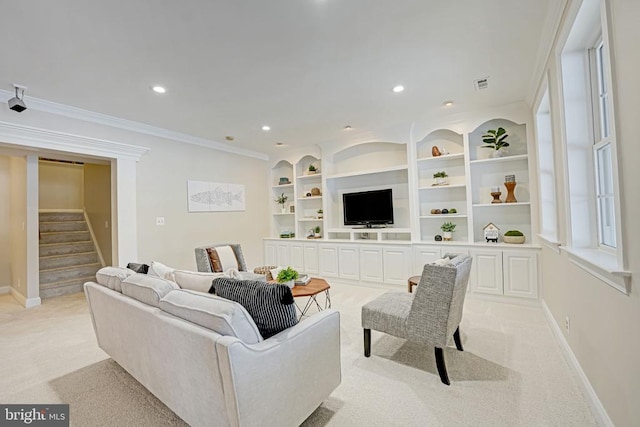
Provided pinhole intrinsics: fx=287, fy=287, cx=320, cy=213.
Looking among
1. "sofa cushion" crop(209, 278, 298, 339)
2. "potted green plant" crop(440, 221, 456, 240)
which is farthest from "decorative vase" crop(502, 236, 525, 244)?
"sofa cushion" crop(209, 278, 298, 339)

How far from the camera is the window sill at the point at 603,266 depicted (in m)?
1.26

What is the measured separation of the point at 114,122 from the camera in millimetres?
3846

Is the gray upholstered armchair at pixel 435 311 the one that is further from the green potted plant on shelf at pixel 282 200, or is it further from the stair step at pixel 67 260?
the stair step at pixel 67 260

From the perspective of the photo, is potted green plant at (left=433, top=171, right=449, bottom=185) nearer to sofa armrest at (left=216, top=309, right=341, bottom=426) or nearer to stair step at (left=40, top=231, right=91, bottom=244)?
sofa armrest at (left=216, top=309, right=341, bottom=426)

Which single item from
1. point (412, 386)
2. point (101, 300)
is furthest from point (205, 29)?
point (412, 386)

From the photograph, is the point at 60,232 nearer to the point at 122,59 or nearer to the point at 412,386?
the point at 122,59

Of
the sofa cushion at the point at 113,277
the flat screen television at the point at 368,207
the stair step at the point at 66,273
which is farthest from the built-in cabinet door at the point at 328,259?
the stair step at the point at 66,273

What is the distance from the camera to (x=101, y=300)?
2.21 metres

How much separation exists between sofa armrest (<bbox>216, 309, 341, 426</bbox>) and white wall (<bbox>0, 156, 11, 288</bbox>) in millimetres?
6262

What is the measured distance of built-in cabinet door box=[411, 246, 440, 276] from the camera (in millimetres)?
4160

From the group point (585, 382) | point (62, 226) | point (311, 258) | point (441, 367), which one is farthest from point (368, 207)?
point (62, 226)

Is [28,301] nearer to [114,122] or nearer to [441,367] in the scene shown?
[114,122]

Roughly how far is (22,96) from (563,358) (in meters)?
5.68

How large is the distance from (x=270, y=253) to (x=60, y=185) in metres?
5.17
